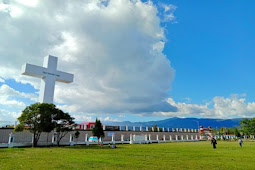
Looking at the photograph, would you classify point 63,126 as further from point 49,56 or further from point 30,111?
point 49,56

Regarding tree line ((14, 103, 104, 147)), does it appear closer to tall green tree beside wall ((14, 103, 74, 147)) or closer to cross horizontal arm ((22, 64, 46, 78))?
tall green tree beside wall ((14, 103, 74, 147))

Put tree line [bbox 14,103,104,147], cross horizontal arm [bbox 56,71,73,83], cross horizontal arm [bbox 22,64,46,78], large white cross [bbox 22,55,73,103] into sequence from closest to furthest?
tree line [bbox 14,103,104,147]
cross horizontal arm [bbox 22,64,46,78]
large white cross [bbox 22,55,73,103]
cross horizontal arm [bbox 56,71,73,83]

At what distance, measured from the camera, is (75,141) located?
3241 centimetres

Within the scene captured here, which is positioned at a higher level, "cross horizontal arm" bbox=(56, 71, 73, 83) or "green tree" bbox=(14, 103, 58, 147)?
"cross horizontal arm" bbox=(56, 71, 73, 83)

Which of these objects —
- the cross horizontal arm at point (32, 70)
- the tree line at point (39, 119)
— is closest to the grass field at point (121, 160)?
the tree line at point (39, 119)

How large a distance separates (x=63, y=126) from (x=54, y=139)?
10.9 feet

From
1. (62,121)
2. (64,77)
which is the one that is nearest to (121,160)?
(62,121)

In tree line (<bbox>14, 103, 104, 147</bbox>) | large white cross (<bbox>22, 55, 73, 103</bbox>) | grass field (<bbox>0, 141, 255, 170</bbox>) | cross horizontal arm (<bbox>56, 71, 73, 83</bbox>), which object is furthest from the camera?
cross horizontal arm (<bbox>56, 71, 73, 83</bbox>)

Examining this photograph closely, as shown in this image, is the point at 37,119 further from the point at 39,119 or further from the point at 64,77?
the point at 64,77

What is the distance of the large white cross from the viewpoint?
1087 inches

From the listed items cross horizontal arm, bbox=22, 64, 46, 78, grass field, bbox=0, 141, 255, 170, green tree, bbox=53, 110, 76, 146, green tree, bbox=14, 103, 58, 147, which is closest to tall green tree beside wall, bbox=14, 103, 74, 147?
green tree, bbox=14, 103, 58, 147

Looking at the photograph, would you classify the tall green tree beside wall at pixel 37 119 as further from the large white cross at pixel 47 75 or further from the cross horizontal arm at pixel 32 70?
the cross horizontal arm at pixel 32 70

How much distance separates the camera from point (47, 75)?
28.9 metres

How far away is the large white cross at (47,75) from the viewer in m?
27.6
